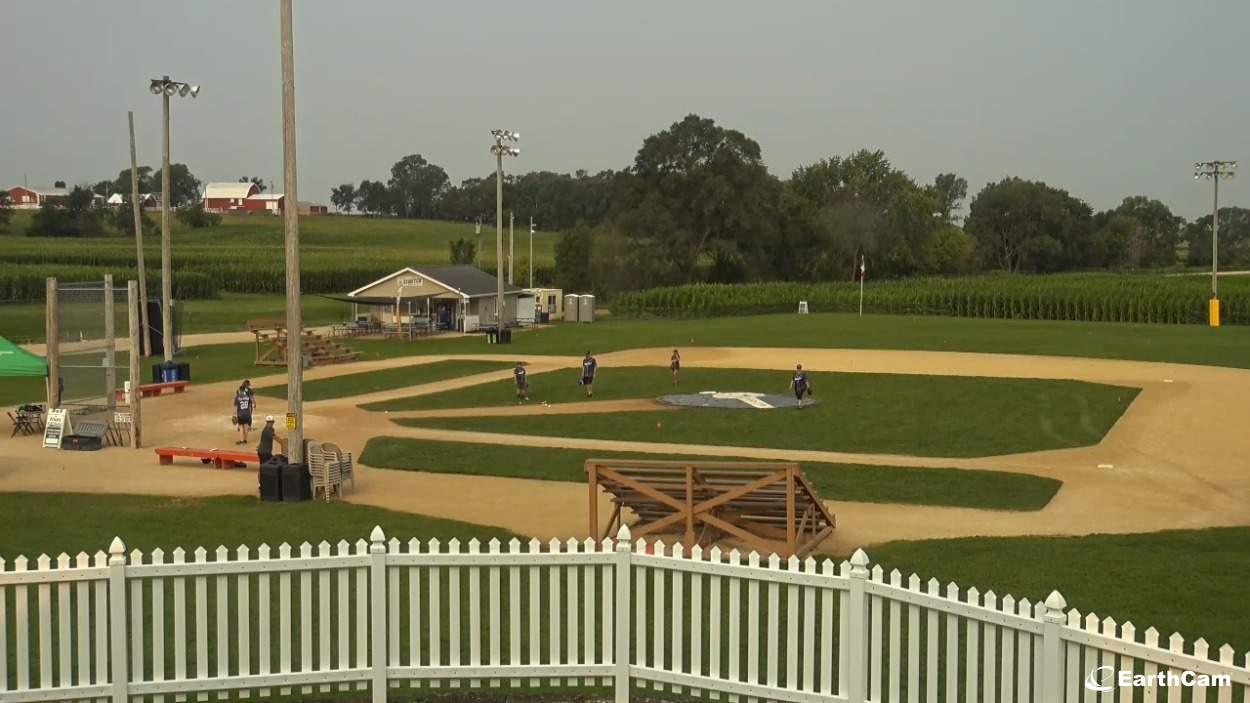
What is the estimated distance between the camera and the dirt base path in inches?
819

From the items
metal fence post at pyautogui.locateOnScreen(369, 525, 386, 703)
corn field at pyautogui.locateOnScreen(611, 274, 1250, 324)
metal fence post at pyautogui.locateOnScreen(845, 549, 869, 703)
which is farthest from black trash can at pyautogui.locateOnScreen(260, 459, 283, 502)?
corn field at pyautogui.locateOnScreen(611, 274, 1250, 324)

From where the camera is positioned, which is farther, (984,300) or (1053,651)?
(984,300)

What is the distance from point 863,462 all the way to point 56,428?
56.9ft

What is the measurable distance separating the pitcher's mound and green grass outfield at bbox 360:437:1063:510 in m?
7.77

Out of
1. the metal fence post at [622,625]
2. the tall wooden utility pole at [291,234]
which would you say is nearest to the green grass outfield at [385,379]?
the tall wooden utility pole at [291,234]

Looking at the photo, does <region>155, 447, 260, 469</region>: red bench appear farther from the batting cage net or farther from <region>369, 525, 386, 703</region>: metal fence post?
<region>369, 525, 386, 703</region>: metal fence post

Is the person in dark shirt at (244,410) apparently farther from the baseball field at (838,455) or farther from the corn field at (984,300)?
the corn field at (984,300)

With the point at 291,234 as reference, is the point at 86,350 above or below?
below

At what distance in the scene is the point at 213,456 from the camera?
26.3 metres

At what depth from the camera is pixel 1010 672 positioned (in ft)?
28.7

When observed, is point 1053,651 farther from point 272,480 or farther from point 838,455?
point 838,455

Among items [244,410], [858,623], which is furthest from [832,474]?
[858,623]

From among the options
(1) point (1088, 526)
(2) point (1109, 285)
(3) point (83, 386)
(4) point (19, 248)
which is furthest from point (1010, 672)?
(4) point (19, 248)

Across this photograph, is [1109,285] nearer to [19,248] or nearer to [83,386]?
[83,386]
